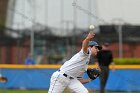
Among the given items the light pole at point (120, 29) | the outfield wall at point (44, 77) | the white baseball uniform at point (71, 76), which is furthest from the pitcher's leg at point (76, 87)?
the light pole at point (120, 29)

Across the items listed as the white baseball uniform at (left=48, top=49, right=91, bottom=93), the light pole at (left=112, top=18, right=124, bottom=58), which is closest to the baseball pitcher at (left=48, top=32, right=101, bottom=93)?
the white baseball uniform at (left=48, top=49, right=91, bottom=93)

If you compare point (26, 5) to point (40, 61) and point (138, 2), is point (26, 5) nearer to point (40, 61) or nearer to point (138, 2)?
point (40, 61)

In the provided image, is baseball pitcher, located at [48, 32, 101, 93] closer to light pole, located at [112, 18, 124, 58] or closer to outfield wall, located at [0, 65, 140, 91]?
outfield wall, located at [0, 65, 140, 91]

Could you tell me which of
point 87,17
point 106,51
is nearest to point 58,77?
point 106,51

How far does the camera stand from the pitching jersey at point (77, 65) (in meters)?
10.6

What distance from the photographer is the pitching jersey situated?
10.6 m

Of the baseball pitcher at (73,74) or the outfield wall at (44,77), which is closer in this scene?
the baseball pitcher at (73,74)

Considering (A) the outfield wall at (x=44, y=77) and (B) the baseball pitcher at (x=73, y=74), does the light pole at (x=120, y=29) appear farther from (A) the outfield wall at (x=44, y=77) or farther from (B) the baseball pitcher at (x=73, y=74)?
(B) the baseball pitcher at (x=73, y=74)

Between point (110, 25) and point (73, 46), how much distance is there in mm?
1895

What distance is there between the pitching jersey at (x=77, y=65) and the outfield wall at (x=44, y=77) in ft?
32.1

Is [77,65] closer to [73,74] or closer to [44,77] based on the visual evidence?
[73,74]

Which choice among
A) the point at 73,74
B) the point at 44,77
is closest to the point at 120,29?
the point at 44,77

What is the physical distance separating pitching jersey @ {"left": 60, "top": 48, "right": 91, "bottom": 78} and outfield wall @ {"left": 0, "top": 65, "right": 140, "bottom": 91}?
386 inches

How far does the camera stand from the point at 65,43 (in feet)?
81.4
